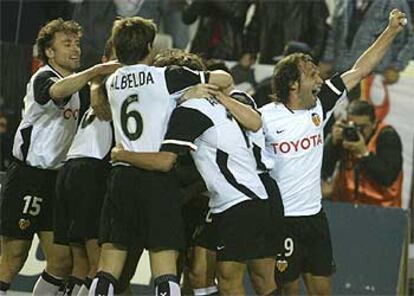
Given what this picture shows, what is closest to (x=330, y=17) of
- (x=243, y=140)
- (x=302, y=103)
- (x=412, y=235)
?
(x=412, y=235)

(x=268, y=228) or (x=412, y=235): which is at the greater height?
(x=268, y=228)

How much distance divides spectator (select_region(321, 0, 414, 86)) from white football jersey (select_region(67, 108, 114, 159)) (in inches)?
102

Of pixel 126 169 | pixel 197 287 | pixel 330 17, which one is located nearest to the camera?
pixel 126 169

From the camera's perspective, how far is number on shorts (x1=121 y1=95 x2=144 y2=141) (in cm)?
661

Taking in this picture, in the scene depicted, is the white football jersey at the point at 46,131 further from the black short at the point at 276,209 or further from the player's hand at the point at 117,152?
the black short at the point at 276,209

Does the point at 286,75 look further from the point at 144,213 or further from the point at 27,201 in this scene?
the point at 27,201

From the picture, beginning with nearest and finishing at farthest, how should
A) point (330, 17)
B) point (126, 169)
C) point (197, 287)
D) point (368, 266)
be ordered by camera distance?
1. point (126, 169)
2. point (197, 287)
3. point (368, 266)
4. point (330, 17)

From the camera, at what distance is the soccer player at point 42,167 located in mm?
7422

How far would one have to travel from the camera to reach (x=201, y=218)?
7324 mm

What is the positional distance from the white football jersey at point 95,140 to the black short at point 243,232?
880 mm

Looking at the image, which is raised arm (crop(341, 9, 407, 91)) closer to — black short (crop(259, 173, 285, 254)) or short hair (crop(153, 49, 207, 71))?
black short (crop(259, 173, 285, 254))

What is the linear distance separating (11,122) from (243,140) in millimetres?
2771

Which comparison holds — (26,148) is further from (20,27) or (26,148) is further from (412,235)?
(412,235)

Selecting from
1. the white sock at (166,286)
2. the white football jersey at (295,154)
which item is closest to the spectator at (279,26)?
the white football jersey at (295,154)
